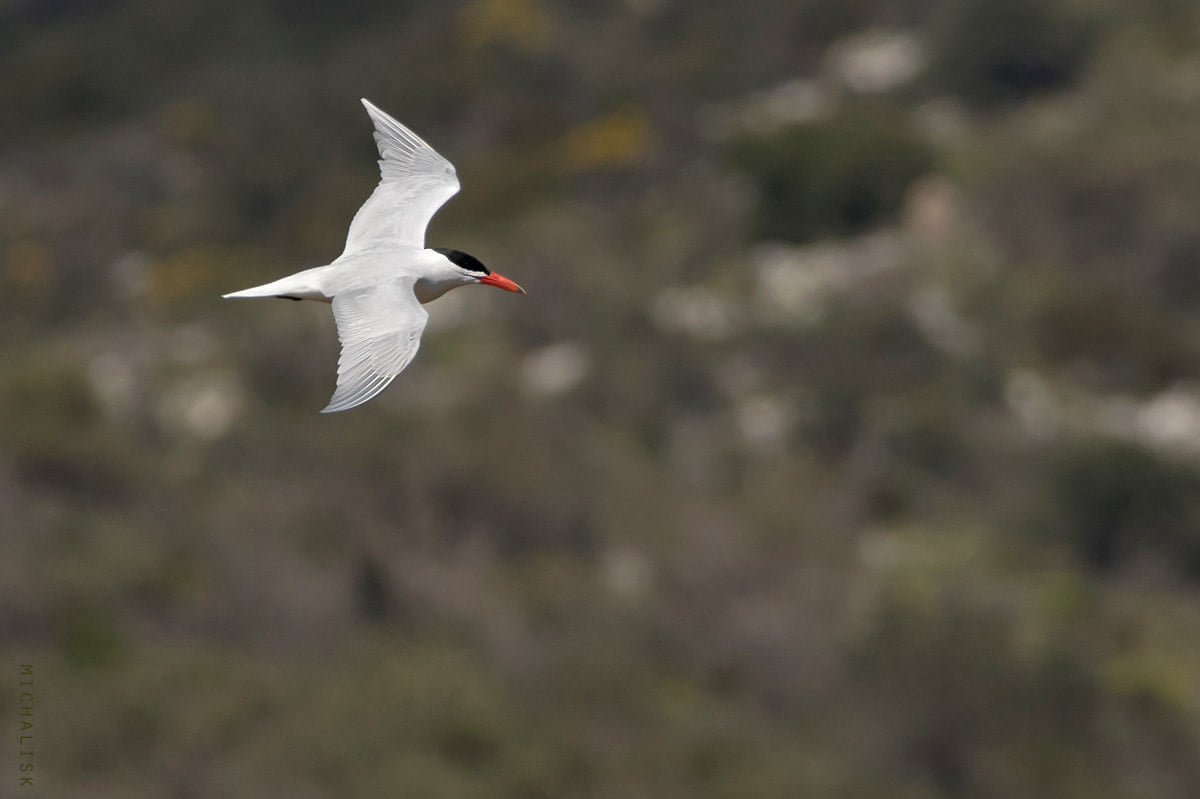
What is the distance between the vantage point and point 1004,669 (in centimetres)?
2798

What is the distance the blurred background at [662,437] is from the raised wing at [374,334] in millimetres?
17654

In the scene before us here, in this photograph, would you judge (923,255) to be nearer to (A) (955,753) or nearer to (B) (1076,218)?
(B) (1076,218)

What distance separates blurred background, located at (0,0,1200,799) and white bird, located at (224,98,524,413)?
54.0 feet

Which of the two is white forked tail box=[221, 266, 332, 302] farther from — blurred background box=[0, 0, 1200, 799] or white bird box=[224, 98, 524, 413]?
blurred background box=[0, 0, 1200, 799]

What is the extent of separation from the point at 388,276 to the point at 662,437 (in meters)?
26.1

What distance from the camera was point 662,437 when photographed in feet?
114

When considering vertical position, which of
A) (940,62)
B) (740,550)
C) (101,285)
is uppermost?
(940,62)

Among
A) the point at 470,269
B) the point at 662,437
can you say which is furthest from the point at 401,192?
the point at 662,437

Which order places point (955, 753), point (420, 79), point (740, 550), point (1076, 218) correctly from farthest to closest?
1. point (420, 79)
2. point (1076, 218)
3. point (740, 550)
4. point (955, 753)

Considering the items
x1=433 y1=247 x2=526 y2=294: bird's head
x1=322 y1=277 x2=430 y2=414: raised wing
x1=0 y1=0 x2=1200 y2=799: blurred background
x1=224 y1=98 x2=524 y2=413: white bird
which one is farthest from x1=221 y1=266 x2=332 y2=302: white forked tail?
x1=0 y1=0 x2=1200 y2=799: blurred background

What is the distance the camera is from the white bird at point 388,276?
7820 millimetres

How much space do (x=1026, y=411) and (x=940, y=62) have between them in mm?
12238

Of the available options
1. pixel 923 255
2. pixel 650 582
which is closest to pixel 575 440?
pixel 650 582

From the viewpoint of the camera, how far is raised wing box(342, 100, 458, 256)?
958cm
